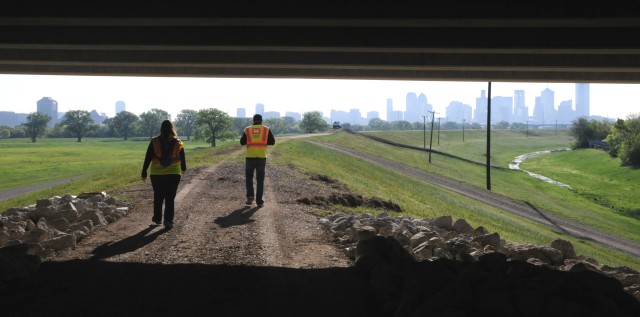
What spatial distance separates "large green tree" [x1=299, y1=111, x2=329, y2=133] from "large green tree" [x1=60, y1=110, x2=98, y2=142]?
4737 cm

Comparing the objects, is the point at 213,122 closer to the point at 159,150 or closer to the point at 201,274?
the point at 159,150

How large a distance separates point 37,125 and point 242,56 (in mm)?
111990

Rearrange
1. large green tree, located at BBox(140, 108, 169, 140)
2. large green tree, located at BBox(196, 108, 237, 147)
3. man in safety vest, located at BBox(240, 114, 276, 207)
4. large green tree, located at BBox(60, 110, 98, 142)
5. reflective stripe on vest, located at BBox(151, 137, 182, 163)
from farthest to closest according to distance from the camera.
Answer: large green tree, located at BBox(140, 108, 169, 140), large green tree, located at BBox(60, 110, 98, 142), large green tree, located at BBox(196, 108, 237, 147), man in safety vest, located at BBox(240, 114, 276, 207), reflective stripe on vest, located at BBox(151, 137, 182, 163)

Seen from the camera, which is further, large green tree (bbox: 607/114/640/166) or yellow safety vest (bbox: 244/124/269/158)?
large green tree (bbox: 607/114/640/166)

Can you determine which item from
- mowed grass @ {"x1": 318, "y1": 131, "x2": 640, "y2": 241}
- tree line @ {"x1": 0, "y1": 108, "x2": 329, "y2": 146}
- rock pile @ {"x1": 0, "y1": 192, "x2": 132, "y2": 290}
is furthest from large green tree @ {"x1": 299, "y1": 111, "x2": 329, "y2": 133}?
rock pile @ {"x1": 0, "y1": 192, "x2": 132, "y2": 290}

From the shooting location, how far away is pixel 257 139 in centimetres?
1309

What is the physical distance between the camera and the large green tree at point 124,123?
434 feet

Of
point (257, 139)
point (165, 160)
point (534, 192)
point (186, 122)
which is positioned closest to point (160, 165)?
point (165, 160)

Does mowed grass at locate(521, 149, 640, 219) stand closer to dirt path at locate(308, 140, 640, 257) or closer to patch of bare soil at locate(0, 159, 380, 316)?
dirt path at locate(308, 140, 640, 257)

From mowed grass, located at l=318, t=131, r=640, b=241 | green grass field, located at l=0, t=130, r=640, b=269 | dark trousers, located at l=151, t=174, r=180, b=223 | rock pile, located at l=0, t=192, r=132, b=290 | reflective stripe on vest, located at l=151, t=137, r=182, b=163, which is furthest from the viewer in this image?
mowed grass, located at l=318, t=131, r=640, b=241

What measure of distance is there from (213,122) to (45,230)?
261 feet

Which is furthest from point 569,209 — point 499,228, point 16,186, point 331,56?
point 16,186

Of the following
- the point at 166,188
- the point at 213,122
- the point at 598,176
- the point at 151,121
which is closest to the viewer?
the point at 166,188

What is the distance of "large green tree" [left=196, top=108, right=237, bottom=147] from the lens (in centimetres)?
8712
